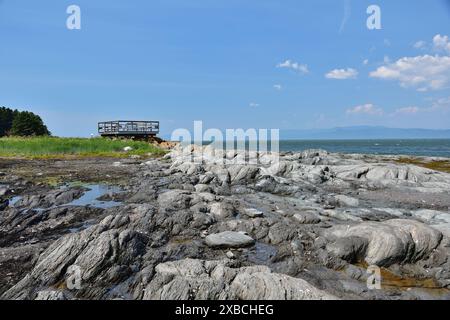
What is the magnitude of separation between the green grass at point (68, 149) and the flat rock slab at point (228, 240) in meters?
34.5

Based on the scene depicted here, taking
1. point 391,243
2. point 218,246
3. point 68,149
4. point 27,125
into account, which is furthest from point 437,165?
point 27,125

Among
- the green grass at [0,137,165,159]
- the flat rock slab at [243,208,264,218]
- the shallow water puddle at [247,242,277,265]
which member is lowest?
the shallow water puddle at [247,242,277,265]

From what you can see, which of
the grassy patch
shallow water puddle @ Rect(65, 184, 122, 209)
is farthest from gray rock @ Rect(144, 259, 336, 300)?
the grassy patch

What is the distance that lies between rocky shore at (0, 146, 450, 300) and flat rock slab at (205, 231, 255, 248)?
0.04m

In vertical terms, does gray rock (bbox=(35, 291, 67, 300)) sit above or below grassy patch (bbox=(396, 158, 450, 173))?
below

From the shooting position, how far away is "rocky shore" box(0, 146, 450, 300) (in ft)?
26.6

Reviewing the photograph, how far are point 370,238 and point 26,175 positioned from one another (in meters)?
25.7

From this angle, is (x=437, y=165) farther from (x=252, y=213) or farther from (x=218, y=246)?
(x=218, y=246)

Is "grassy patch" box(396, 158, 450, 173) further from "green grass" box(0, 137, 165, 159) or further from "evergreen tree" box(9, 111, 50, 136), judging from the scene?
"evergreen tree" box(9, 111, 50, 136)

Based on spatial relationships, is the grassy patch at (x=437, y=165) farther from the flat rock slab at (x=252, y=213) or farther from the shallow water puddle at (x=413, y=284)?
the shallow water puddle at (x=413, y=284)

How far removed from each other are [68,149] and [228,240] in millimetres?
42255

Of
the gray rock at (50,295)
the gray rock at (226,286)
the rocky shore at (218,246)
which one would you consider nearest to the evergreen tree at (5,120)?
the rocky shore at (218,246)
